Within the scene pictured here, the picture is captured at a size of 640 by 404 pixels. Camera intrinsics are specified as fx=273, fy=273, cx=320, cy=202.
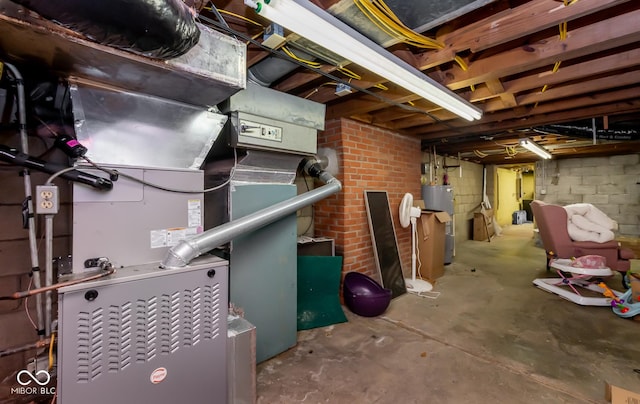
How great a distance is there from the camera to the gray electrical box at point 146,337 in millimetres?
993

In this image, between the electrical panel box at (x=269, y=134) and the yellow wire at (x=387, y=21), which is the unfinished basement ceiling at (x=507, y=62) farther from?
the electrical panel box at (x=269, y=134)

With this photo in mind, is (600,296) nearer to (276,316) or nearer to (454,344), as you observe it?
(454,344)

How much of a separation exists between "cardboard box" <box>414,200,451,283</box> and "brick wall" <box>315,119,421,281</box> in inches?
20.3

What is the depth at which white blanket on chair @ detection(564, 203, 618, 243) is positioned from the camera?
382cm

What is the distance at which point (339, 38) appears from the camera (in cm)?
134

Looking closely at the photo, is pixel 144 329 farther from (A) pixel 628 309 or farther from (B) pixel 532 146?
(B) pixel 532 146

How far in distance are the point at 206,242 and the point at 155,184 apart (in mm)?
364

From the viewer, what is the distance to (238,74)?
4.39 ft

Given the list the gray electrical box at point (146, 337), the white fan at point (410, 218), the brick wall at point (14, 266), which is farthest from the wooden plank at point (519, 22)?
the brick wall at point (14, 266)

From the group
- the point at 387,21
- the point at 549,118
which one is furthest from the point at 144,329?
the point at 549,118

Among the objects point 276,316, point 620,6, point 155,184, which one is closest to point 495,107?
point 620,6

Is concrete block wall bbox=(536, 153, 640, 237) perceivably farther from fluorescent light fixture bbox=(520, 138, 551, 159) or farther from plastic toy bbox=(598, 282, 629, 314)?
plastic toy bbox=(598, 282, 629, 314)

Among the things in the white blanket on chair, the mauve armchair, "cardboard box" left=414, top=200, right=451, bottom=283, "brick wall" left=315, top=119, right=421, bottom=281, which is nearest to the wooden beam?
"brick wall" left=315, top=119, right=421, bottom=281

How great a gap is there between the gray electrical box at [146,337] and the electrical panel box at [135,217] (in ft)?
0.33
